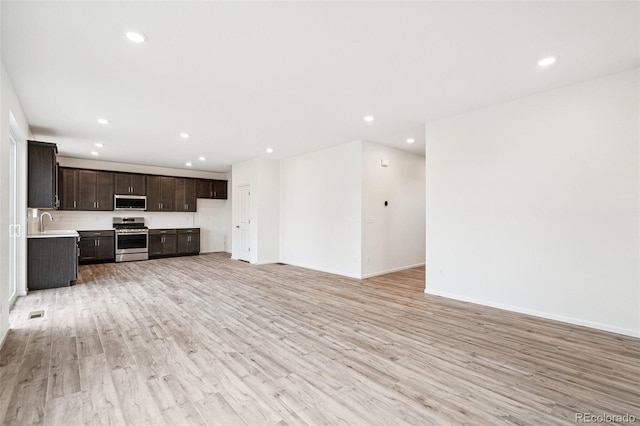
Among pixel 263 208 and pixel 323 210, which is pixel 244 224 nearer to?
pixel 263 208

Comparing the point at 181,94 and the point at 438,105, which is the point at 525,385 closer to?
the point at 438,105

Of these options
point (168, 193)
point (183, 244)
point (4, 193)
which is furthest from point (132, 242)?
point (4, 193)

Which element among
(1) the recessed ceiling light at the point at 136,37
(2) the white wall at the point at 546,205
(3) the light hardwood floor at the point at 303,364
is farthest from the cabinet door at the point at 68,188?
(2) the white wall at the point at 546,205

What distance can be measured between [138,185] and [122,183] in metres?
0.39

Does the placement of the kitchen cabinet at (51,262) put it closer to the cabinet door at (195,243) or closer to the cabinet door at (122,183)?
the cabinet door at (122,183)

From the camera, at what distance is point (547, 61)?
9.47ft

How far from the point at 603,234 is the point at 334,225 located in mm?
4201

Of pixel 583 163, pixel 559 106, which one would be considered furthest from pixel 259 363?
pixel 559 106

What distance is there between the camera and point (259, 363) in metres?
2.51

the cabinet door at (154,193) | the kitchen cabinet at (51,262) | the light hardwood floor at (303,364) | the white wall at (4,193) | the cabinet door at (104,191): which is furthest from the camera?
the cabinet door at (154,193)

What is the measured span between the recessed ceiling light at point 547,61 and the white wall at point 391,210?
10.6 ft

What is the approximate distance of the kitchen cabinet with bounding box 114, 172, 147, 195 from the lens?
8180 mm

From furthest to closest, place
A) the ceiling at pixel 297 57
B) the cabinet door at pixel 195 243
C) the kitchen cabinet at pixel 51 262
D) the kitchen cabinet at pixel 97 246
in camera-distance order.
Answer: the cabinet door at pixel 195 243, the kitchen cabinet at pixel 97 246, the kitchen cabinet at pixel 51 262, the ceiling at pixel 297 57

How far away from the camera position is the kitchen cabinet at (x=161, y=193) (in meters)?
8.70
